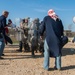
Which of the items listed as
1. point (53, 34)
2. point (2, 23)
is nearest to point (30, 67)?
point (53, 34)

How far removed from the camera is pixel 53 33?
9.99 meters

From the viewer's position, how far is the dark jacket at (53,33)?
998cm

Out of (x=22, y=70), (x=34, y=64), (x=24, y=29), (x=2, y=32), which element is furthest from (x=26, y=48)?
(x=22, y=70)

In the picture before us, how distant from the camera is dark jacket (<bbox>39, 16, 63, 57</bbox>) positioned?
393 inches

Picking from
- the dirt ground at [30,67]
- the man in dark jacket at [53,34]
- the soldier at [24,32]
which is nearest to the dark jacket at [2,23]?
the dirt ground at [30,67]

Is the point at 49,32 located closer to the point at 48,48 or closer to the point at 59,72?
the point at 48,48

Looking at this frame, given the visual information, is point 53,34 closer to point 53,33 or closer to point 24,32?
point 53,33

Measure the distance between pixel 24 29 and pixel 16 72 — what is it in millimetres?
5756

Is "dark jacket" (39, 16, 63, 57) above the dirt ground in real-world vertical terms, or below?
above

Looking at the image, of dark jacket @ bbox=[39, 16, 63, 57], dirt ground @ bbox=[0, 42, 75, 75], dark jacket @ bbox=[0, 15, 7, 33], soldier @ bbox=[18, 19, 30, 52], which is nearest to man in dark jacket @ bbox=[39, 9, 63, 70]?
dark jacket @ bbox=[39, 16, 63, 57]

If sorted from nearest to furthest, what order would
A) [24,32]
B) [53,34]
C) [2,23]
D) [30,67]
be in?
1. [53,34]
2. [30,67]
3. [2,23]
4. [24,32]

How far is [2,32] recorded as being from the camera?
12.8m

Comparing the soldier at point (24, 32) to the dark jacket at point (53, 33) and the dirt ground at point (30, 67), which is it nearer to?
the dirt ground at point (30, 67)

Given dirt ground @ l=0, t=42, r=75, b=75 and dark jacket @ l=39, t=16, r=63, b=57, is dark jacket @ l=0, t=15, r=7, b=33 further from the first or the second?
dark jacket @ l=39, t=16, r=63, b=57
